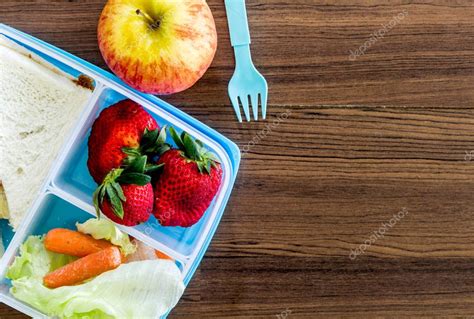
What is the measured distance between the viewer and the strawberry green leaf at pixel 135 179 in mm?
821

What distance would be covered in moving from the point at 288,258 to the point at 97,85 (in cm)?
43

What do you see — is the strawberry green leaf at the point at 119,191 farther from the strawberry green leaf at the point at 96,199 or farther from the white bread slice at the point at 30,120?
the white bread slice at the point at 30,120

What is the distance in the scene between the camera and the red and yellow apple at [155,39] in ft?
2.79

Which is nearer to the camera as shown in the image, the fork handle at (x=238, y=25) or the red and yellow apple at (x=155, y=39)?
the red and yellow apple at (x=155, y=39)

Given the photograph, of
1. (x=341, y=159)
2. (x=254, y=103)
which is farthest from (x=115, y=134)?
(x=341, y=159)

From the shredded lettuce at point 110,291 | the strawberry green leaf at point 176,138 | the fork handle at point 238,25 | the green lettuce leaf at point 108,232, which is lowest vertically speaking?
the shredded lettuce at point 110,291

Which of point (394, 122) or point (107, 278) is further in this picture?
point (394, 122)

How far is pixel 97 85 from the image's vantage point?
3.02ft

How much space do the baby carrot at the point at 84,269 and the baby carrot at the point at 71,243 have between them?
0.07ft

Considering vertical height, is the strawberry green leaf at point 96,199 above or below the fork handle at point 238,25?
below

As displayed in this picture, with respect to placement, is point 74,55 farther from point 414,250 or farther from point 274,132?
point 414,250

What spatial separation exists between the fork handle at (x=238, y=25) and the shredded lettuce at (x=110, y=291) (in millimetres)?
371

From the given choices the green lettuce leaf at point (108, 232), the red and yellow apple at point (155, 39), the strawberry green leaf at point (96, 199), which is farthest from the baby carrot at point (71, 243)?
the red and yellow apple at point (155, 39)

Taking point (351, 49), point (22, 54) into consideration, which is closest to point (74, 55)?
point (22, 54)
